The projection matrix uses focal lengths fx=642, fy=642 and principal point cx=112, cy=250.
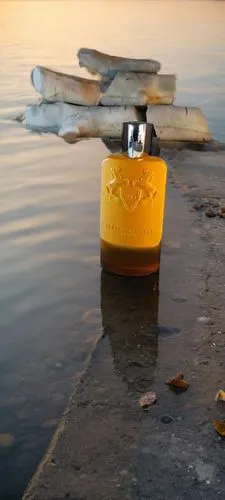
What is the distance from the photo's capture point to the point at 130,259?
4148mm

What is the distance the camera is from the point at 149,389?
298 centimetres

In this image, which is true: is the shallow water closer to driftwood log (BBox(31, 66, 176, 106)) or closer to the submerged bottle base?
the submerged bottle base

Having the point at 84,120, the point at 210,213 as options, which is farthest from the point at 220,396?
the point at 84,120

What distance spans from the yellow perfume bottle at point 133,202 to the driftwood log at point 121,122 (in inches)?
210

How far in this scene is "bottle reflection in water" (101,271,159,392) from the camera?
3141mm

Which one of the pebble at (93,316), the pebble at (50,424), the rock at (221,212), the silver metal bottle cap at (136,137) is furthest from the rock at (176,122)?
the pebble at (50,424)

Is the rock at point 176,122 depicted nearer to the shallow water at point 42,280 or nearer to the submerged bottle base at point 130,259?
Answer: the shallow water at point 42,280

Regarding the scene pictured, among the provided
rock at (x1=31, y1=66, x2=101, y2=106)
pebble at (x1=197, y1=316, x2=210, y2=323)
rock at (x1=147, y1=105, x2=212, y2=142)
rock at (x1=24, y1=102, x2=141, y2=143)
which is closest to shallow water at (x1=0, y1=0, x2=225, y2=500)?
pebble at (x1=197, y1=316, x2=210, y2=323)

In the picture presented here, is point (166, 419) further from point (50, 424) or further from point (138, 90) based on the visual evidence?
point (138, 90)

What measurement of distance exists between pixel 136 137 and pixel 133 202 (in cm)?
40

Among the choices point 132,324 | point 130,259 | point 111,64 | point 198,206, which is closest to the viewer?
point 132,324

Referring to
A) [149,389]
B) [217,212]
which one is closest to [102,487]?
[149,389]

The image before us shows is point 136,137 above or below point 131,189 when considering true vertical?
above

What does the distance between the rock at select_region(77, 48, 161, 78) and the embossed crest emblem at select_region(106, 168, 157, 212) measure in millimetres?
6913
